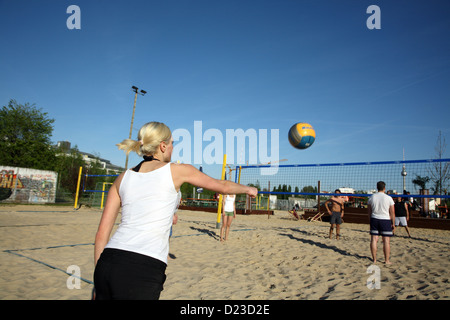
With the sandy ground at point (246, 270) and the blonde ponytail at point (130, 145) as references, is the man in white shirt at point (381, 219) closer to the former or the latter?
the sandy ground at point (246, 270)

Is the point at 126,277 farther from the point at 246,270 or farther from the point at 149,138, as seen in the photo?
the point at 246,270

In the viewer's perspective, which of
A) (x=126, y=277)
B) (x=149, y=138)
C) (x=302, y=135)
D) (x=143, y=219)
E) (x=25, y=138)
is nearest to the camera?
(x=126, y=277)

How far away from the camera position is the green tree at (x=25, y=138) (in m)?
25.0

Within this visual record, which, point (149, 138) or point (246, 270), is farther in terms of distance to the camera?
point (246, 270)

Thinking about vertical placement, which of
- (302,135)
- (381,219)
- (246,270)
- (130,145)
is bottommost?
(246,270)

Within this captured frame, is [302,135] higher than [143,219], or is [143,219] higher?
[302,135]

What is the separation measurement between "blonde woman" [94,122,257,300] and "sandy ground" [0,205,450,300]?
7.78 feet

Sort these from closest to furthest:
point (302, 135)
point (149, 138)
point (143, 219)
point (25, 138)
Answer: point (143, 219) < point (149, 138) < point (302, 135) < point (25, 138)

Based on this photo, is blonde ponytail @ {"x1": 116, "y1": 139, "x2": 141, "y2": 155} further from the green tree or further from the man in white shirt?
the green tree

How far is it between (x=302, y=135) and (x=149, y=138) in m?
6.54

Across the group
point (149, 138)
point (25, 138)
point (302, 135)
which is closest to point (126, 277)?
point (149, 138)

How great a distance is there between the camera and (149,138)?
4.86 feet

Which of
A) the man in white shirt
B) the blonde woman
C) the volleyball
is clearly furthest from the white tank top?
the volleyball
